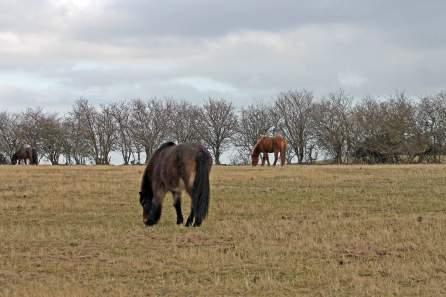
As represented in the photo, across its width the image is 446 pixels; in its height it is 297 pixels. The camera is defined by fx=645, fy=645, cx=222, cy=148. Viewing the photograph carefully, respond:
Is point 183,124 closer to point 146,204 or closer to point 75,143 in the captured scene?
point 75,143

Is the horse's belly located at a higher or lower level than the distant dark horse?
lower

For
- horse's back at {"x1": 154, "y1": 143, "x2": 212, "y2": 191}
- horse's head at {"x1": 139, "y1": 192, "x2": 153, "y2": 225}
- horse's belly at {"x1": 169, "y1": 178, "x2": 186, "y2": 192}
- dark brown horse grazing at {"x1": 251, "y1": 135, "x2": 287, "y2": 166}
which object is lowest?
horse's head at {"x1": 139, "y1": 192, "x2": 153, "y2": 225}

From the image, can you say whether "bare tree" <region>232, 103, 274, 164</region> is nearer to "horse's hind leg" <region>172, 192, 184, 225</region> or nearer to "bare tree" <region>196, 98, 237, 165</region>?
"bare tree" <region>196, 98, 237, 165</region>

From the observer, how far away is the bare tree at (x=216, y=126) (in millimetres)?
87625

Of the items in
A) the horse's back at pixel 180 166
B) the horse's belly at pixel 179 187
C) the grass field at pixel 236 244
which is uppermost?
the horse's back at pixel 180 166

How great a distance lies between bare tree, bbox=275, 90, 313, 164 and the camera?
280ft

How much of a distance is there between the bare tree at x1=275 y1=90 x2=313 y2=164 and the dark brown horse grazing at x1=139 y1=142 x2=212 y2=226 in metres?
66.8

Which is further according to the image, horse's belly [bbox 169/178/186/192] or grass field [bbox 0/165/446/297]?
horse's belly [bbox 169/178/186/192]

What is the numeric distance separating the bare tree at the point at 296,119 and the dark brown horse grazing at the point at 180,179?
6682 centimetres

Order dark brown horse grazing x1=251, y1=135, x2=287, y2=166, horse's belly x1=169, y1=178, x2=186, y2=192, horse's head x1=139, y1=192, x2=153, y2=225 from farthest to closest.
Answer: dark brown horse grazing x1=251, y1=135, x2=287, y2=166 → horse's head x1=139, y1=192, x2=153, y2=225 → horse's belly x1=169, y1=178, x2=186, y2=192

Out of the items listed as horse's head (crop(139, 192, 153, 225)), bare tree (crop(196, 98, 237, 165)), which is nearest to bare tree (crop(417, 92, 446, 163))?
bare tree (crop(196, 98, 237, 165))

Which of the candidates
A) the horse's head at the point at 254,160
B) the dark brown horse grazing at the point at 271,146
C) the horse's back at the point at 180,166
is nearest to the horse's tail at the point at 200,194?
the horse's back at the point at 180,166

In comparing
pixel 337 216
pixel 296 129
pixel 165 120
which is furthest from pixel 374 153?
pixel 337 216

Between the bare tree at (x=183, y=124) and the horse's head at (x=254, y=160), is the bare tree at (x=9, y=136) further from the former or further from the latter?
the horse's head at (x=254, y=160)
